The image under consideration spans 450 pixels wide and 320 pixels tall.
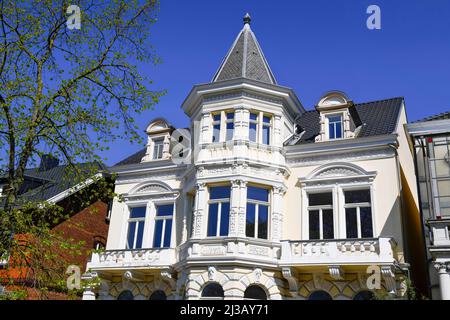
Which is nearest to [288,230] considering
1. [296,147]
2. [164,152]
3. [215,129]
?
[296,147]

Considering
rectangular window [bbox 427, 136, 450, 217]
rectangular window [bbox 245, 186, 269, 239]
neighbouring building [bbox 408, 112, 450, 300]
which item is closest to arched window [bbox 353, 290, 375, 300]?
neighbouring building [bbox 408, 112, 450, 300]

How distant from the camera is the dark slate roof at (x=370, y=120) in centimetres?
2139

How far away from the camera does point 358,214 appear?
64.4 feet

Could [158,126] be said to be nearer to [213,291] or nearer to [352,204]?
[213,291]

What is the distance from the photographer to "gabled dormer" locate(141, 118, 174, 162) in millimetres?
24750

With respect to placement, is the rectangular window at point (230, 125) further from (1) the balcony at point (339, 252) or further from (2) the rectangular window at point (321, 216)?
(1) the balcony at point (339, 252)

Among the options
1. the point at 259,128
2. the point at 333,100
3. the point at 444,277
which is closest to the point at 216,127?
the point at 259,128

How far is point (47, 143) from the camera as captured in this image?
1320cm

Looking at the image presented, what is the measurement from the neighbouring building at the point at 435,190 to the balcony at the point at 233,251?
564 cm

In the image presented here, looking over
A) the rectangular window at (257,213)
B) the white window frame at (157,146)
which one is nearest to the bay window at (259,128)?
the rectangular window at (257,213)

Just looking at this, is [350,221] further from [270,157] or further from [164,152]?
[164,152]

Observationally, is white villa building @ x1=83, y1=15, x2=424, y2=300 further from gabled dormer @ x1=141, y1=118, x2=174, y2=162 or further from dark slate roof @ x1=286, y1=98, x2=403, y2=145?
gabled dormer @ x1=141, y1=118, x2=174, y2=162

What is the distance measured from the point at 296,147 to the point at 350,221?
3.90m

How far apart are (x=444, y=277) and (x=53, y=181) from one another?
12.1 meters
